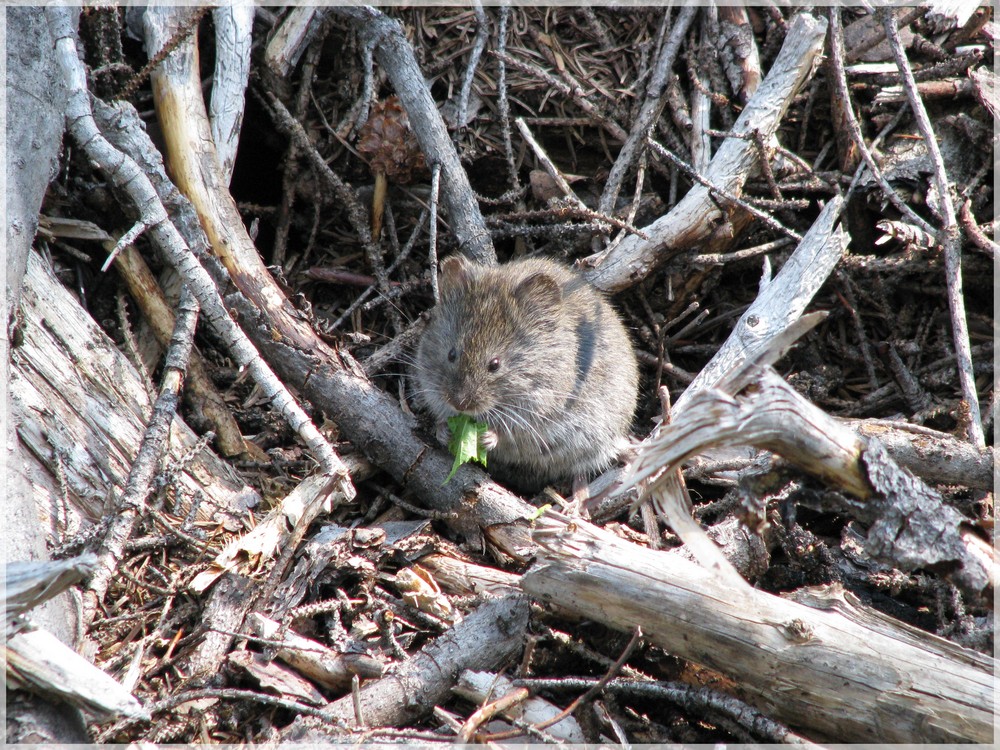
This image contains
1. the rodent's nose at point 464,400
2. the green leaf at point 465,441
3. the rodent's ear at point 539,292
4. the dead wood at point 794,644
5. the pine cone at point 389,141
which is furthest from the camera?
the pine cone at point 389,141

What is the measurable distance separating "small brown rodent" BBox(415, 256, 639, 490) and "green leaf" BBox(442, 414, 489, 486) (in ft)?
0.30

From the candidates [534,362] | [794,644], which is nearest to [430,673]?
[794,644]

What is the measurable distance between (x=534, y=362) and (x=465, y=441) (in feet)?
2.49

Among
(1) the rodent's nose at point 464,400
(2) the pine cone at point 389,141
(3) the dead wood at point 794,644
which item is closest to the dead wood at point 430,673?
(3) the dead wood at point 794,644

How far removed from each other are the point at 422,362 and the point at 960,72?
4195 mm

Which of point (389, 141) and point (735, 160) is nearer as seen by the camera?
point (735, 160)

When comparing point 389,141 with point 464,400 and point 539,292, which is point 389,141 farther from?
point 464,400

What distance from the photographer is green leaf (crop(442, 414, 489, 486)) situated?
4539mm

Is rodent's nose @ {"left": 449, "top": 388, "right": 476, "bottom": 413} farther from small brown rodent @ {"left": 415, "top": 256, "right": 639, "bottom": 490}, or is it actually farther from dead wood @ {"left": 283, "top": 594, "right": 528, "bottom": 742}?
dead wood @ {"left": 283, "top": 594, "right": 528, "bottom": 742}

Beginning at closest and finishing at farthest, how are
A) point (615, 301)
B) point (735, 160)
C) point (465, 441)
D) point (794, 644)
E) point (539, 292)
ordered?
1. point (794, 644)
2. point (465, 441)
3. point (539, 292)
4. point (735, 160)
5. point (615, 301)

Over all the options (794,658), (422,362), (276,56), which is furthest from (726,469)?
(276,56)

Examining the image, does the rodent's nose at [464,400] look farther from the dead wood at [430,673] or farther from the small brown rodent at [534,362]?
the dead wood at [430,673]

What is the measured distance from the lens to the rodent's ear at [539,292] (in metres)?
4.88

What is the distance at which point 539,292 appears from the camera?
4.95 meters
